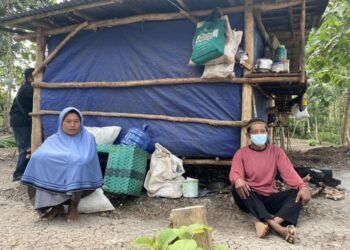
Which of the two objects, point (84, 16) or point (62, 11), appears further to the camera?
point (84, 16)

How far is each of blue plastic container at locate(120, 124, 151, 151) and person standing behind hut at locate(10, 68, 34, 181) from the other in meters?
2.43

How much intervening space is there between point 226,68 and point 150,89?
1320mm

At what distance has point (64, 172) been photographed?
4340mm

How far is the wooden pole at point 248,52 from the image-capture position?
5125 millimetres

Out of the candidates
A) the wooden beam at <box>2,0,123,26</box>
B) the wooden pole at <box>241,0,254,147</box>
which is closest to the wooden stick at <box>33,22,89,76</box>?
the wooden beam at <box>2,0,123,26</box>

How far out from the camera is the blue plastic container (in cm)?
538

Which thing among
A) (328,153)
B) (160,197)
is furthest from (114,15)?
(328,153)

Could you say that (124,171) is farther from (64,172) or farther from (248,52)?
(248,52)

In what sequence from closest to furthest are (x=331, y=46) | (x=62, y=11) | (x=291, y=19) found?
(x=62, y=11), (x=291, y=19), (x=331, y=46)

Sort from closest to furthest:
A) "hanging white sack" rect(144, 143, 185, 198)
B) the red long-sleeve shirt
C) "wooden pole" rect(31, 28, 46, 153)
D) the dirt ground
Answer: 1. the dirt ground
2. the red long-sleeve shirt
3. "hanging white sack" rect(144, 143, 185, 198)
4. "wooden pole" rect(31, 28, 46, 153)

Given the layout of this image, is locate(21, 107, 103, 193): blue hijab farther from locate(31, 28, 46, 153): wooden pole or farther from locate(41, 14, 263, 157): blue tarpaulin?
locate(31, 28, 46, 153): wooden pole

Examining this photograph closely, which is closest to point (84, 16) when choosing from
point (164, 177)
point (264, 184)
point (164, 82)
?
point (164, 82)

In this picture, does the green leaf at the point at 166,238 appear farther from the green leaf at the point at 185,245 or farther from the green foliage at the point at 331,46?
the green foliage at the point at 331,46

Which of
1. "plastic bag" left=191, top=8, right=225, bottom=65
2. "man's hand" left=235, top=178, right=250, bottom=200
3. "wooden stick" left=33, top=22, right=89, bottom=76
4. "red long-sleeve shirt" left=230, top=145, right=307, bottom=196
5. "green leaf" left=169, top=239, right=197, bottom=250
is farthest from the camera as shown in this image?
"wooden stick" left=33, top=22, right=89, bottom=76
